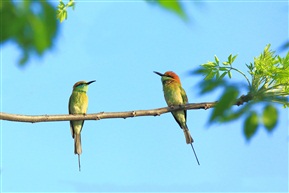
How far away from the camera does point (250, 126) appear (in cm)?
121

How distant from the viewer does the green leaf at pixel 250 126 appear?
3.94ft

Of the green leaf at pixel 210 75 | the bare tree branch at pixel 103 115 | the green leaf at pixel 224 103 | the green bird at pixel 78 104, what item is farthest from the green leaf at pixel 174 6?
the green bird at pixel 78 104

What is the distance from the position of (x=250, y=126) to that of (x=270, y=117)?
2.4 inches

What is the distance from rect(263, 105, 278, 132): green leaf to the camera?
3.92 feet

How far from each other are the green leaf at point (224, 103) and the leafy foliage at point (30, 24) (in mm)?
439

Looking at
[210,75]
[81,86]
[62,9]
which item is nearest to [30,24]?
[62,9]

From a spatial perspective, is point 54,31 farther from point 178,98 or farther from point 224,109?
point 178,98

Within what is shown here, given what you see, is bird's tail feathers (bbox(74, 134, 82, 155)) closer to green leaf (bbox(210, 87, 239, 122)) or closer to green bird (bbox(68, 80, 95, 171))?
green bird (bbox(68, 80, 95, 171))

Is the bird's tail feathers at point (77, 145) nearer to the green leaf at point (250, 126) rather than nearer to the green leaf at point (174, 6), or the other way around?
the green leaf at point (250, 126)

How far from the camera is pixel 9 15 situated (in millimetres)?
918

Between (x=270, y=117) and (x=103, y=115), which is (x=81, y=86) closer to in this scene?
(x=103, y=115)

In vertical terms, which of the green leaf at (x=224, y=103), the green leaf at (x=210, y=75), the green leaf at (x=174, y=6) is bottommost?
the green leaf at (x=224, y=103)

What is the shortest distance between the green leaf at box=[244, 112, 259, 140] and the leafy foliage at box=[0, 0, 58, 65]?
1.96 ft

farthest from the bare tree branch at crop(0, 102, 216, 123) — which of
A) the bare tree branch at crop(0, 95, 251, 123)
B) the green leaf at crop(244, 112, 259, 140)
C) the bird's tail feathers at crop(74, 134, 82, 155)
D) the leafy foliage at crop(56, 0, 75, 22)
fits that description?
the green leaf at crop(244, 112, 259, 140)
